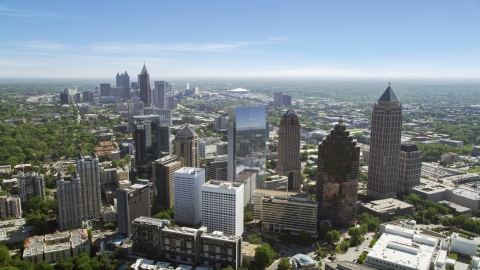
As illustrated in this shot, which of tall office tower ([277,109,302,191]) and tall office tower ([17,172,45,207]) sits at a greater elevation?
tall office tower ([277,109,302,191])

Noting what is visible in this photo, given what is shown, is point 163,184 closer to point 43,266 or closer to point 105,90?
point 43,266

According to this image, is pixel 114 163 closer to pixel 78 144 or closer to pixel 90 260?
pixel 78 144

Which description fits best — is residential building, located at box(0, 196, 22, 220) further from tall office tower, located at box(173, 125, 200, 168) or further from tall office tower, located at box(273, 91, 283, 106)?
tall office tower, located at box(273, 91, 283, 106)

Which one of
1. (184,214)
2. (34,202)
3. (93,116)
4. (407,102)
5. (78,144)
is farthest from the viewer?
(407,102)

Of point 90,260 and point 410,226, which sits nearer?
point 90,260

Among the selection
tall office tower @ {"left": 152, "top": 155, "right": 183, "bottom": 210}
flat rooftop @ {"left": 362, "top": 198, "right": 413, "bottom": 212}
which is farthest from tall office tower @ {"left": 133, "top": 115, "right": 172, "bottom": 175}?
flat rooftop @ {"left": 362, "top": 198, "right": 413, "bottom": 212}

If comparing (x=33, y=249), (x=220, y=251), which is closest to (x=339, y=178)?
(x=220, y=251)

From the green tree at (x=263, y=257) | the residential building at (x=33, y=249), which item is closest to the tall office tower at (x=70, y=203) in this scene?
the residential building at (x=33, y=249)

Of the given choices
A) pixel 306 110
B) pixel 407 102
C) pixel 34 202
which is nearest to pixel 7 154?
pixel 34 202

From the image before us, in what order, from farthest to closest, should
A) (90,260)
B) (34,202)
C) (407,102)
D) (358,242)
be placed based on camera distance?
(407,102), (34,202), (358,242), (90,260)
